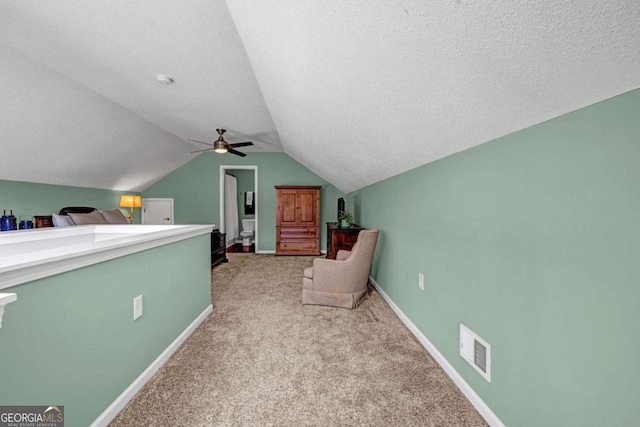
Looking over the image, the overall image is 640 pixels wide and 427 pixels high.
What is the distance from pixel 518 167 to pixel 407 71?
68cm

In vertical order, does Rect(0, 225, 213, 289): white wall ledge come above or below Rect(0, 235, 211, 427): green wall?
above

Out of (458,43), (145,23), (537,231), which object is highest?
(145,23)

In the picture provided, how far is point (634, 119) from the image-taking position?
77 cm

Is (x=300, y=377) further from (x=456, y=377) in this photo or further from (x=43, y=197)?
(x=43, y=197)

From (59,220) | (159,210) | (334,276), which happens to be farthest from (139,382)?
(159,210)

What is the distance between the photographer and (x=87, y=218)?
421 cm

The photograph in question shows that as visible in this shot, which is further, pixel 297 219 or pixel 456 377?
pixel 297 219

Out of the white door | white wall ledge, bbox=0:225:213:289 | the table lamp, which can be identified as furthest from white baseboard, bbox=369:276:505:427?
the white door

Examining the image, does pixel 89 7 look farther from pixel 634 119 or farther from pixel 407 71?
pixel 634 119

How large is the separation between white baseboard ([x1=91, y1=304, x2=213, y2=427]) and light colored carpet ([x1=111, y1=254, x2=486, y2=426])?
0.14 ft

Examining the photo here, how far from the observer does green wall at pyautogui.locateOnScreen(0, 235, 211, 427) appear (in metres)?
0.98

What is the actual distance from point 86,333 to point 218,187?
5417mm

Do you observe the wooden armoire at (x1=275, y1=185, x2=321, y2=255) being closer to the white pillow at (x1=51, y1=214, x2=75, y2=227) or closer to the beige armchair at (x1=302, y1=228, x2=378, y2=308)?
the beige armchair at (x1=302, y1=228, x2=378, y2=308)

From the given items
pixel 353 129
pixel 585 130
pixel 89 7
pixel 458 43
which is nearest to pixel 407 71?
pixel 458 43
